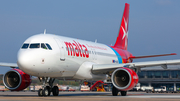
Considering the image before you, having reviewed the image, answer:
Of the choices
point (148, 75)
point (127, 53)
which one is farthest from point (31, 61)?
point (148, 75)

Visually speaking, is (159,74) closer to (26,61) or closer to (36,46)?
(36,46)

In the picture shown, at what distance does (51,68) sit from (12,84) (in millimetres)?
4195

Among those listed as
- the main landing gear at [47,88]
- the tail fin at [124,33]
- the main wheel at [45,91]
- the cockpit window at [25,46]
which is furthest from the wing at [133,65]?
the tail fin at [124,33]

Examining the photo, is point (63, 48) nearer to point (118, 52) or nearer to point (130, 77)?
point (130, 77)

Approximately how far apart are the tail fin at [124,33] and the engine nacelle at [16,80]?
38.7 ft

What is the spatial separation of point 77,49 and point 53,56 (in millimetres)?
2961

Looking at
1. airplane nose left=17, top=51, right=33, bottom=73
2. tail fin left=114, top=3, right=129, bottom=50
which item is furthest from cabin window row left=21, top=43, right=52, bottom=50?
tail fin left=114, top=3, right=129, bottom=50

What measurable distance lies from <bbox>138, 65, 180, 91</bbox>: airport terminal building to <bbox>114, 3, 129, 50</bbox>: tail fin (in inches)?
1253

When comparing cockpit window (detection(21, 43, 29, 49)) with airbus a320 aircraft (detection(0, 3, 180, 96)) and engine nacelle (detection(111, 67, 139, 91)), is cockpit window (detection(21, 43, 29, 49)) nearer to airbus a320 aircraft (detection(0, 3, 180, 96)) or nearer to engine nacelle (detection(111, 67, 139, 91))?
airbus a320 aircraft (detection(0, 3, 180, 96))

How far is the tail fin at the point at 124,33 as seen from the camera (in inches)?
1190

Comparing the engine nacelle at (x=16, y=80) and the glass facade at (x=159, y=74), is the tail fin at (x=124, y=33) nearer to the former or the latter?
the engine nacelle at (x=16, y=80)

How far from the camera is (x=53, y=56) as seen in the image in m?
17.9

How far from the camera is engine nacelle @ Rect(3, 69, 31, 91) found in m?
20.2

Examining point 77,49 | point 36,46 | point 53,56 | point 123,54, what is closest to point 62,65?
point 53,56
